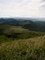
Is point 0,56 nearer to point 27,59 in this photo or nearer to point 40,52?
point 27,59

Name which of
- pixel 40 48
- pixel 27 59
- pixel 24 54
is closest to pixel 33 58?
pixel 27 59

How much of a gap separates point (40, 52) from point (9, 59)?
6.29ft

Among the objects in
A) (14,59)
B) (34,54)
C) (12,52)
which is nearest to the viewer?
(14,59)

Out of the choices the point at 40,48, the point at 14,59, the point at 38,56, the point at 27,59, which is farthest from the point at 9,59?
the point at 40,48

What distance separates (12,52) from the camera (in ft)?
29.8

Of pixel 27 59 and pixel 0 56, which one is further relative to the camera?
pixel 0 56

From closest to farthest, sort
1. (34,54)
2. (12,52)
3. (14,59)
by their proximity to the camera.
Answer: (14,59) < (34,54) < (12,52)

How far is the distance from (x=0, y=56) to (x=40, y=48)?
2527 millimetres

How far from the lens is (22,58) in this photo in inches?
310

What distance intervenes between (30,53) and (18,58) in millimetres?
892

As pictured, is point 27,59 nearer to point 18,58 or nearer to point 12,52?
point 18,58

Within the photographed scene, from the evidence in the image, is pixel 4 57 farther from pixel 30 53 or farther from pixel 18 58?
pixel 30 53

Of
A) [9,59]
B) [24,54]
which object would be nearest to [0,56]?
[9,59]

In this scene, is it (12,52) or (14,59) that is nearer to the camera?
(14,59)
